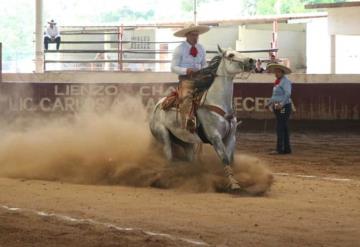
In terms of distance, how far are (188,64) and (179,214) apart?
323cm

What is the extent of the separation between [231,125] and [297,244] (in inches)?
153

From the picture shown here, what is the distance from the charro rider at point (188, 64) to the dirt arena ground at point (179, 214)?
3.79 feet

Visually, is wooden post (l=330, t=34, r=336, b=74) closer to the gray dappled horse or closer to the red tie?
the red tie

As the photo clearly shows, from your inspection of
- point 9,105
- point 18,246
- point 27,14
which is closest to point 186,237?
point 18,246

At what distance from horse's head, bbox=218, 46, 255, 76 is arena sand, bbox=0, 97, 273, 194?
1.34m

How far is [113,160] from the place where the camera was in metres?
11.9

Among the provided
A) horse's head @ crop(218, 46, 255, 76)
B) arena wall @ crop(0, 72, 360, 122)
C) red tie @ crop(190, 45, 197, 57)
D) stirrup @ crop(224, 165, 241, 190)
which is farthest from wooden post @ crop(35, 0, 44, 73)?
stirrup @ crop(224, 165, 241, 190)

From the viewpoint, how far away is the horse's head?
10.2m

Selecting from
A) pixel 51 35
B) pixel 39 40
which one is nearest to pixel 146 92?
pixel 39 40

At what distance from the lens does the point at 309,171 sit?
1350 cm

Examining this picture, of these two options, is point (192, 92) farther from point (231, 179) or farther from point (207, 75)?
point (231, 179)

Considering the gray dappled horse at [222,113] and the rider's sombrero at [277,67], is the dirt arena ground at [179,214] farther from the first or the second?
the rider's sombrero at [277,67]

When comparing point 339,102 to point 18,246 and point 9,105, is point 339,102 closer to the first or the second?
point 9,105

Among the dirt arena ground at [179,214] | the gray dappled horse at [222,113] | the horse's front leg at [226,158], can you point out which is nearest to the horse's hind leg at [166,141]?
the gray dappled horse at [222,113]
